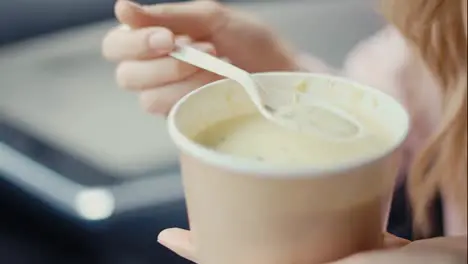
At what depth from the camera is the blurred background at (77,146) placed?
0.76 m

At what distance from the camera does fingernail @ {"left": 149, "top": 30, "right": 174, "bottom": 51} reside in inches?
19.1

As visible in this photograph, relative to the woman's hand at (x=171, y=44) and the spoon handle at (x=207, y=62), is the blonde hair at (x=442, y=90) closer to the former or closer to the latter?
the woman's hand at (x=171, y=44)

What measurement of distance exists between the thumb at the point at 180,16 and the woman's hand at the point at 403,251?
15cm

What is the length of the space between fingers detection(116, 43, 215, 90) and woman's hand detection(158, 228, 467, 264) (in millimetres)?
105

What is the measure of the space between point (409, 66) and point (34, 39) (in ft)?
1.66

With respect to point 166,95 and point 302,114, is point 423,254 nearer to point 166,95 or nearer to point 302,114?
point 302,114

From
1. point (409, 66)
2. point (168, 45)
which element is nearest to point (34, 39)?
point (409, 66)

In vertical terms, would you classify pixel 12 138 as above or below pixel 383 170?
below

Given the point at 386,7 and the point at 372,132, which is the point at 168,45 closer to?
the point at 372,132

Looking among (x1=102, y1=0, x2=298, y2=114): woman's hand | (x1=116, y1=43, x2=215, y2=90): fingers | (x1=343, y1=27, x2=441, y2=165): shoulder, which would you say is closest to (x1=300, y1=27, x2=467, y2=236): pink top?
(x1=343, y1=27, x2=441, y2=165): shoulder

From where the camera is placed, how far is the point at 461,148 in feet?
2.53

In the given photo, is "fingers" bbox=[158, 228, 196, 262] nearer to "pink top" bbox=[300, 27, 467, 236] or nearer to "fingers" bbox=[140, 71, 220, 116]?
"fingers" bbox=[140, 71, 220, 116]

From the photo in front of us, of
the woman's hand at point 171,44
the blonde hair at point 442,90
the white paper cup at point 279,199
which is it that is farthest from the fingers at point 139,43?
the blonde hair at point 442,90

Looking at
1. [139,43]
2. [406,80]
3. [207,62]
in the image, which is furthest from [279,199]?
[406,80]
